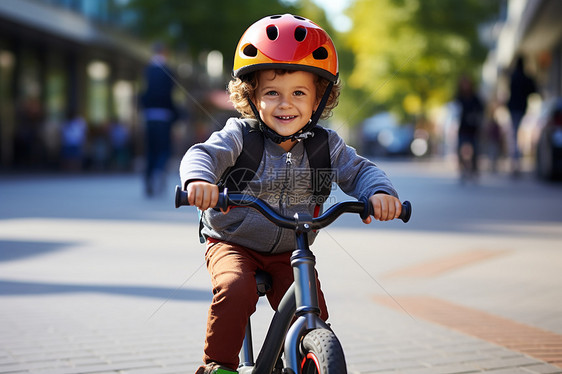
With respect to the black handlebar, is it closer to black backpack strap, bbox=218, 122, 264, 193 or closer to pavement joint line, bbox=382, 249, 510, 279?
black backpack strap, bbox=218, 122, 264, 193

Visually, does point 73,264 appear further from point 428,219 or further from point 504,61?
point 504,61

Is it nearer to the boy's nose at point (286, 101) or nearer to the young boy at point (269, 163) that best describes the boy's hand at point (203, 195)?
the young boy at point (269, 163)

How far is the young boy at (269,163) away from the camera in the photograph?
112 inches

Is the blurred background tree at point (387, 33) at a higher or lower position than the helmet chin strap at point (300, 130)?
higher

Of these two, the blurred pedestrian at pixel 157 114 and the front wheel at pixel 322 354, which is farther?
the blurred pedestrian at pixel 157 114

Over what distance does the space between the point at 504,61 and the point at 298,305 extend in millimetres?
41601

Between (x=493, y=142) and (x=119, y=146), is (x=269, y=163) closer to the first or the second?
(x=493, y=142)

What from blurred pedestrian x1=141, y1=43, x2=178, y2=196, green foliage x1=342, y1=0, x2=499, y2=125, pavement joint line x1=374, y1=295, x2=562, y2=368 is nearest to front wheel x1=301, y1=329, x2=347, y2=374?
pavement joint line x1=374, y1=295, x2=562, y2=368

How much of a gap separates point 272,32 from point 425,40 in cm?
3504

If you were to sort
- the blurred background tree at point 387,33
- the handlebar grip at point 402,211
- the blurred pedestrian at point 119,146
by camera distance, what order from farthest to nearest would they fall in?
the blurred background tree at point 387,33
the blurred pedestrian at point 119,146
the handlebar grip at point 402,211

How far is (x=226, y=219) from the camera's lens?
9.91 feet

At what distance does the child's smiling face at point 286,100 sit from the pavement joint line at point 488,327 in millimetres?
1796

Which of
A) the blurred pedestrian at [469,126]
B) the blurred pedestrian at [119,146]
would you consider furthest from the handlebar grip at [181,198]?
the blurred pedestrian at [119,146]

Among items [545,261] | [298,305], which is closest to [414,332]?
[298,305]
